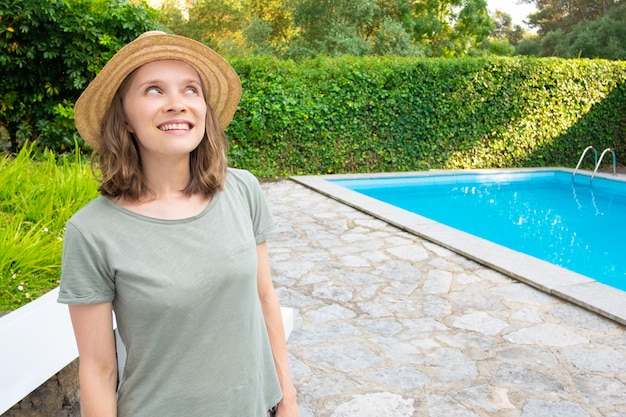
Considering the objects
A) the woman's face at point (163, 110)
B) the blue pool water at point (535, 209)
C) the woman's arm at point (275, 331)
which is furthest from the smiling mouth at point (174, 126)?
the blue pool water at point (535, 209)

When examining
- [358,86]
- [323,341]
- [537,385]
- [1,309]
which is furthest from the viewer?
[358,86]

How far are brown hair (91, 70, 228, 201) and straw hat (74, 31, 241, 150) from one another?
3cm

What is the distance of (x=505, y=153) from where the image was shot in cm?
1219

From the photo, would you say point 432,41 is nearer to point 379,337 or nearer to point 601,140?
point 601,140

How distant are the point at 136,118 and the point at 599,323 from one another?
12.0 feet

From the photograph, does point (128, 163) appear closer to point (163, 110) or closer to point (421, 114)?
point (163, 110)

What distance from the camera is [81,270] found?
1.11 metres

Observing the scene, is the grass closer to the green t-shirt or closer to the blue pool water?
the green t-shirt

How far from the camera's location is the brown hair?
1232mm

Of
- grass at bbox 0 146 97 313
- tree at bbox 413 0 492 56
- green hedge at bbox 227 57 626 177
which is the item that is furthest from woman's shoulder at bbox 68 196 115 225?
tree at bbox 413 0 492 56

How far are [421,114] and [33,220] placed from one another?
28.8 feet

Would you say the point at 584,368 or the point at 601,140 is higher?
the point at 601,140

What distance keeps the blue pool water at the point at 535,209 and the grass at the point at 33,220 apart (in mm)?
5352

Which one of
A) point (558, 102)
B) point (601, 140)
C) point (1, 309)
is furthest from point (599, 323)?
point (601, 140)
